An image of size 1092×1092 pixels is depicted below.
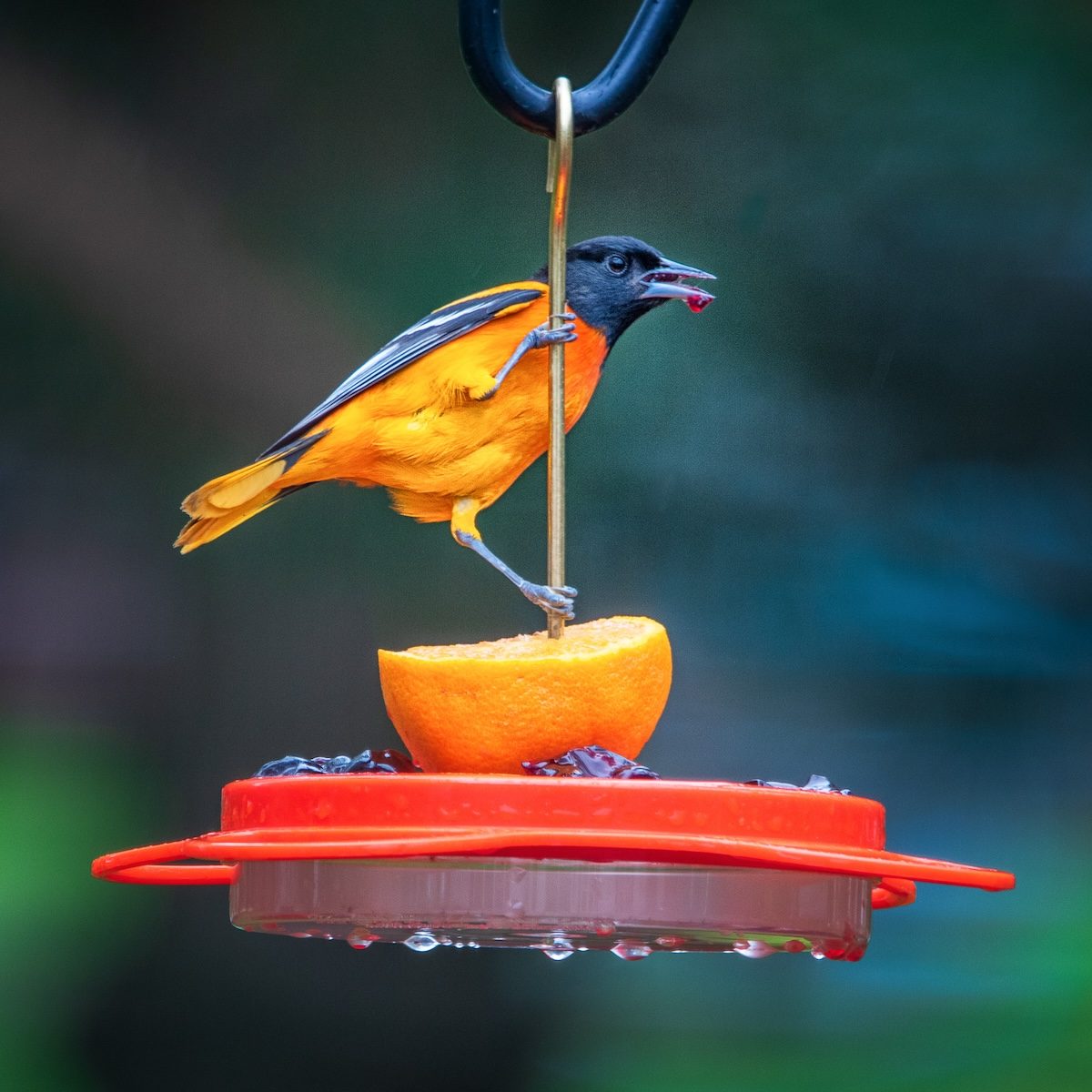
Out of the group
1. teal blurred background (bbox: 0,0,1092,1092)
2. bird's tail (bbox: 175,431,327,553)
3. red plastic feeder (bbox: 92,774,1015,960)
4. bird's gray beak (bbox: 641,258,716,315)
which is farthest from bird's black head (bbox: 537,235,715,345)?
teal blurred background (bbox: 0,0,1092,1092)

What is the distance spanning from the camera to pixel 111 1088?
268 centimetres

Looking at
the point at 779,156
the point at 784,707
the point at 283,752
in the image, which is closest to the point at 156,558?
the point at 283,752

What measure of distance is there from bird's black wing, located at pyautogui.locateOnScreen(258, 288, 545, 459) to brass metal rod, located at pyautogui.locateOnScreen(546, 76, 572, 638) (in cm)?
12

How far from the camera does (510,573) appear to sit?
Result: 1.27 metres

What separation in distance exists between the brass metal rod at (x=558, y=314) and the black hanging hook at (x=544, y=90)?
0.02 m

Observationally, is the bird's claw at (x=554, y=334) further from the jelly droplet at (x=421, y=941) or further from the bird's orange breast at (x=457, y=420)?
the jelly droplet at (x=421, y=941)

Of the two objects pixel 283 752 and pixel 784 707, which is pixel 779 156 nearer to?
pixel 784 707

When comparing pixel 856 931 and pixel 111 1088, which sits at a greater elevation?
pixel 856 931

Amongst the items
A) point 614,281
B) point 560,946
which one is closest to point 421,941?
point 560,946

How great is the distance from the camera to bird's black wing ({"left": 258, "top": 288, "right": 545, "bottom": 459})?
4.24 ft

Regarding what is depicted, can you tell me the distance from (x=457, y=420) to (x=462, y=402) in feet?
0.05

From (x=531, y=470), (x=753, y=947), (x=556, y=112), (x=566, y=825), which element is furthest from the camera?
(x=531, y=470)

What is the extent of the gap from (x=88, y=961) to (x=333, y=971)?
18.4 inches

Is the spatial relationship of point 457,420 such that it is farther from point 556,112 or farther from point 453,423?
point 556,112
